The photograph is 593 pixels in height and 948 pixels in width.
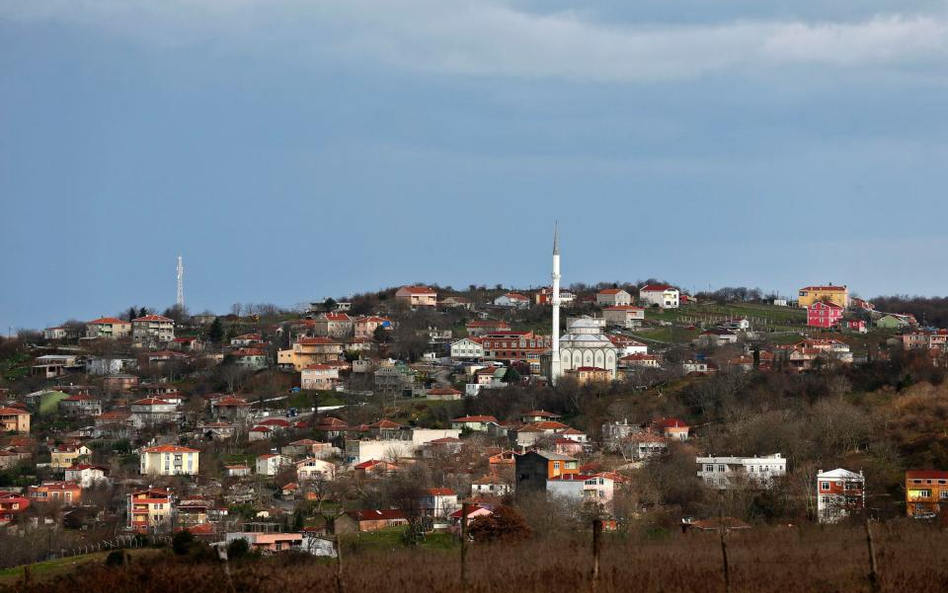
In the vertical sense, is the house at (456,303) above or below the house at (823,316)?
above

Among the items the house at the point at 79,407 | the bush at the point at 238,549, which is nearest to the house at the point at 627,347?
the house at the point at 79,407

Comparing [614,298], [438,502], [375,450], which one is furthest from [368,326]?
[438,502]

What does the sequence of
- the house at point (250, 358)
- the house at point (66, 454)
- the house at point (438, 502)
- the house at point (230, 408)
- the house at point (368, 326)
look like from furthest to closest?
the house at point (368, 326), the house at point (250, 358), the house at point (230, 408), the house at point (66, 454), the house at point (438, 502)

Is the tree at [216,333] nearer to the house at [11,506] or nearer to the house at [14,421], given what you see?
the house at [14,421]

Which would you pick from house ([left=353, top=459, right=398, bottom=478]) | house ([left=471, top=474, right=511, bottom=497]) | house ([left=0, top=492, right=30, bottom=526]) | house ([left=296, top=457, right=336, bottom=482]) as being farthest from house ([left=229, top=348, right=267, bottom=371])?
house ([left=471, top=474, right=511, bottom=497])

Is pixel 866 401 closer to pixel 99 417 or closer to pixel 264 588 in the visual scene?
pixel 99 417

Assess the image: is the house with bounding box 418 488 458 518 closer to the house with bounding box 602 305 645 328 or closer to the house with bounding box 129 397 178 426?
the house with bounding box 129 397 178 426
